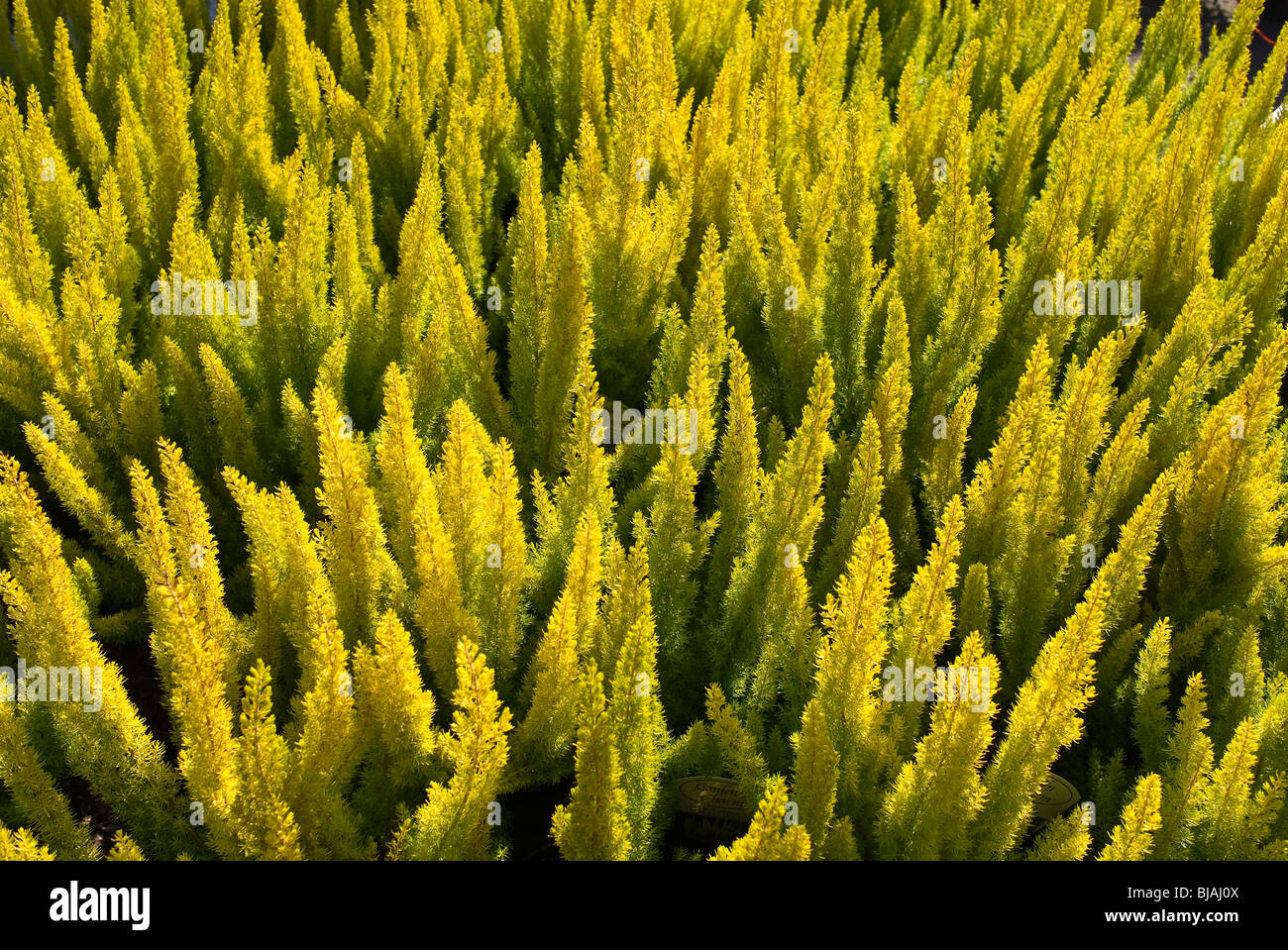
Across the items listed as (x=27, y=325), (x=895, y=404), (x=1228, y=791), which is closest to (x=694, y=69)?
(x=895, y=404)

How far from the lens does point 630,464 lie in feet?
6.47

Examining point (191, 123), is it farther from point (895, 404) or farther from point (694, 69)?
point (895, 404)

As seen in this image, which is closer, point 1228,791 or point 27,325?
point 1228,791

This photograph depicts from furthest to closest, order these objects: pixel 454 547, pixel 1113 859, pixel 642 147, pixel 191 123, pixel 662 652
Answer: pixel 191 123, pixel 642 147, pixel 662 652, pixel 454 547, pixel 1113 859

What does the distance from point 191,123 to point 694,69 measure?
162 centimetres

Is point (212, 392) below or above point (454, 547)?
above

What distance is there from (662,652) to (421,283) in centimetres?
99

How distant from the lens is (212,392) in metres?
1.95

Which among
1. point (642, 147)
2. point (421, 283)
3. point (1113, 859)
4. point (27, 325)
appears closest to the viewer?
point (1113, 859)

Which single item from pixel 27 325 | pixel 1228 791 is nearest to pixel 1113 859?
pixel 1228 791

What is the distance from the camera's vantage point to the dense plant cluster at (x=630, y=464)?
139cm

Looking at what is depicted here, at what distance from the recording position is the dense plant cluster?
4.57 feet
